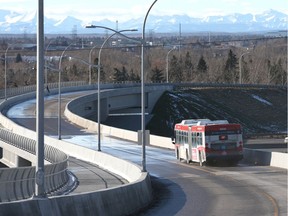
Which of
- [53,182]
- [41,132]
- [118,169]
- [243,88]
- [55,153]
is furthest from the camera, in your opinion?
[243,88]

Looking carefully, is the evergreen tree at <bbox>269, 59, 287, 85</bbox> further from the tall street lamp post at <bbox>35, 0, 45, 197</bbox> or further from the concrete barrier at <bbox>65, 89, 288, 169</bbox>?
the tall street lamp post at <bbox>35, 0, 45, 197</bbox>

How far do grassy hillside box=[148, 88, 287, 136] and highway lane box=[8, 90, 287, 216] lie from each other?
70.3m

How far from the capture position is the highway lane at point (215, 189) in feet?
87.1

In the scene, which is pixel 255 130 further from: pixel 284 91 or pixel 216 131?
pixel 216 131

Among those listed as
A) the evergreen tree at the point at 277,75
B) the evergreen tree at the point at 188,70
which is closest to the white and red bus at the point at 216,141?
the evergreen tree at the point at 277,75

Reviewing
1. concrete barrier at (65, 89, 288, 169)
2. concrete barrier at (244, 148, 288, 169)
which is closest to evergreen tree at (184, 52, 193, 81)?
concrete barrier at (65, 89, 288, 169)

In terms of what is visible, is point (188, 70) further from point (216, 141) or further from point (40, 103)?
point (40, 103)

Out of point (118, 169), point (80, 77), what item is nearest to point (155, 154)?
point (118, 169)

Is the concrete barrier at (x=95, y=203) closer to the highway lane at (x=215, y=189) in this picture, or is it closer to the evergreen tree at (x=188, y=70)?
the highway lane at (x=215, y=189)

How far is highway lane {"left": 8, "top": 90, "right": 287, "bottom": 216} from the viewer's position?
26547 millimetres

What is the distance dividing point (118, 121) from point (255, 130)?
19.4m

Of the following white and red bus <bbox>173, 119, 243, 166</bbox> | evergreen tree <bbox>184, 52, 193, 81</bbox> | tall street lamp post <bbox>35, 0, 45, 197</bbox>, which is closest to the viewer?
tall street lamp post <bbox>35, 0, 45, 197</bbox>

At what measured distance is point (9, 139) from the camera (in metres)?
59.6

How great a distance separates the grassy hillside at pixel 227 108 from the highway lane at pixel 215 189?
70.3 metres
